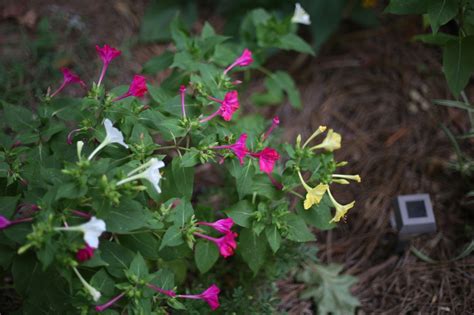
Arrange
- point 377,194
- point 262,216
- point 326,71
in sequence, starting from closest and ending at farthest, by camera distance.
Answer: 1. point 262,216
2. point 377,194
3. point 326,71

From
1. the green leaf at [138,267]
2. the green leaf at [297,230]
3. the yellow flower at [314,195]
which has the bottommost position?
the green leaf at [297,230]

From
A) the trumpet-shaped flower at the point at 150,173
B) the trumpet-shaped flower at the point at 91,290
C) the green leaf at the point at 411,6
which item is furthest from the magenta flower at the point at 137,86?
the green leaf at the point at 411,6

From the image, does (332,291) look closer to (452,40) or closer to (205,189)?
(205,189)

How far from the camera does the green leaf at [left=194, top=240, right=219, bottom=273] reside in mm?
1806

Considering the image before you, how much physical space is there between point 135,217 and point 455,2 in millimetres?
1370

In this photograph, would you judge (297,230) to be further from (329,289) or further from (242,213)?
(329,289)

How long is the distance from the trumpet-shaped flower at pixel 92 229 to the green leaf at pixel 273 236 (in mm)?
608

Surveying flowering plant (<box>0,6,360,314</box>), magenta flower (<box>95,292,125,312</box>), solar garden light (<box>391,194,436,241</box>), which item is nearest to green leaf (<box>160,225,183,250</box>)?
flowering plant (<box>0,6,360,314</box>)

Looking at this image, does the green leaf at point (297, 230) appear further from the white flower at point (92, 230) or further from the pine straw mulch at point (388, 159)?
the white flower at point (92, 230)

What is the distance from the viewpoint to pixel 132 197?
157 centimetres

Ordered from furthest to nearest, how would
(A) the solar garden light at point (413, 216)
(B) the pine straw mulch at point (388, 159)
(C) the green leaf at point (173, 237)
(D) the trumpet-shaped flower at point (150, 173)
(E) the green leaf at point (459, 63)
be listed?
1. (B) the pine straw mulch at point (388, 159)
2. (A) the solar garden light at point (413, 216)
3. (E) the green leaf at point (459, 63)
4. (C) the green leaf at point (173, 237)
5. (D) the trumpet-shaped flower at point (150, 173)

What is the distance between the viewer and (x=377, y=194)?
8.18 feet

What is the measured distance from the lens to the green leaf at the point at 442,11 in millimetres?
1834

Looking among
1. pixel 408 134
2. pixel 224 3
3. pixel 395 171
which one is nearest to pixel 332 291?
pixel 395 171
